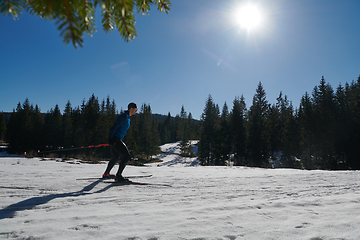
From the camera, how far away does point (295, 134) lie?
3531cm

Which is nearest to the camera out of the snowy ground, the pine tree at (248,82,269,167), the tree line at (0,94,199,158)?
the snowy ground

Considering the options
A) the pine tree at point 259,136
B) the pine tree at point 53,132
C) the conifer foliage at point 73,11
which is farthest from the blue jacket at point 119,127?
the pine tree at point 53,132

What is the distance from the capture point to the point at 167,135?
82.7 meters

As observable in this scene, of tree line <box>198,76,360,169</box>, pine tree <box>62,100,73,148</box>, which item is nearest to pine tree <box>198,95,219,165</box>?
tree line <box>198,76,360,169</box>

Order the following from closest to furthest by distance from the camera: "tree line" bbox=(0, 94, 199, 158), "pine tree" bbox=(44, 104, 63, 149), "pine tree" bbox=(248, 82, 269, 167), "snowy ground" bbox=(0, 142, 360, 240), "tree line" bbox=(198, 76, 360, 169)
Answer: "snowy ground" bbox=(0, 142, 360, 240), "tree line" bbox=(198, 76, 360, 169), "pine tree" bbox=(248, 82, 269, 167), "tree line" bbox=(0, 94, 199, 158), "pine tree" bbox=(44, 104, 63, 149)

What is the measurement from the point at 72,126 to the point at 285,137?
48738 millimetres

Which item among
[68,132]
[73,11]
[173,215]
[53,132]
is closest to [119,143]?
[173,215]

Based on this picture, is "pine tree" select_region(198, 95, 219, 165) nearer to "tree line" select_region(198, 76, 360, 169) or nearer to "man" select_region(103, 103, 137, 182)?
"tree line" select_region(198, 76, 360, 169)

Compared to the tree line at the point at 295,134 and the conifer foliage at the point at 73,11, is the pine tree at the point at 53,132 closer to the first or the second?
the tree line at the point at 295,134

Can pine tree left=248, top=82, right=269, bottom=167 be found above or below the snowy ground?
above

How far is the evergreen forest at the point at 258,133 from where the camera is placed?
2650 centimetres

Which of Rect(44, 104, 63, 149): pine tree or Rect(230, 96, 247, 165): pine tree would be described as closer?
Rect(230, 96, 247, 165): pine tree

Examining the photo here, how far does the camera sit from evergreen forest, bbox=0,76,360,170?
2650 centimetres

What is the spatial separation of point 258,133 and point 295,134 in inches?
372
